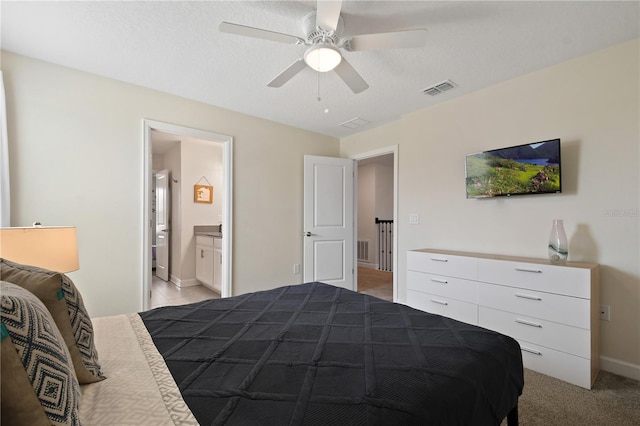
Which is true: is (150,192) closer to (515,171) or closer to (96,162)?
(96,162)

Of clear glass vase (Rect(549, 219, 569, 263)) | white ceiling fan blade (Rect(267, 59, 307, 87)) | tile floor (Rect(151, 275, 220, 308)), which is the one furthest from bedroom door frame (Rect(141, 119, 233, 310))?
clear glass vase (Rect(549, 219, 569, 263))

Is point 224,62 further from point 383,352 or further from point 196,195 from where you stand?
point 196,195

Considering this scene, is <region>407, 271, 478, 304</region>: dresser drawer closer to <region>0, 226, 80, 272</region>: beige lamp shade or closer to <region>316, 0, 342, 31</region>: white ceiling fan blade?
<region>316, 0, 342, 31</region>: white ceiling fan blade

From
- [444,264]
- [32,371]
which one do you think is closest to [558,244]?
[444,264]

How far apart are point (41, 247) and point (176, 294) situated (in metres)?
3.09

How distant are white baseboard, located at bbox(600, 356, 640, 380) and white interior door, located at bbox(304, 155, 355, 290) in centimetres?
279

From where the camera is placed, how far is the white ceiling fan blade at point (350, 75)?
191cm

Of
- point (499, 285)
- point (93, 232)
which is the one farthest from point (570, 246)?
point (93, 232)

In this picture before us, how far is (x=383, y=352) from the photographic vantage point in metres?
1.13

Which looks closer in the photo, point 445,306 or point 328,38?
point 328,38

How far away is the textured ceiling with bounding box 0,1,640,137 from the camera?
5.90 feet

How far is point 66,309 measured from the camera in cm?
87

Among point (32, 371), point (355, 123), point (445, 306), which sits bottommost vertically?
point (445, 306)

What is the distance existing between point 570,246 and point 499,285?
659 millimetres
